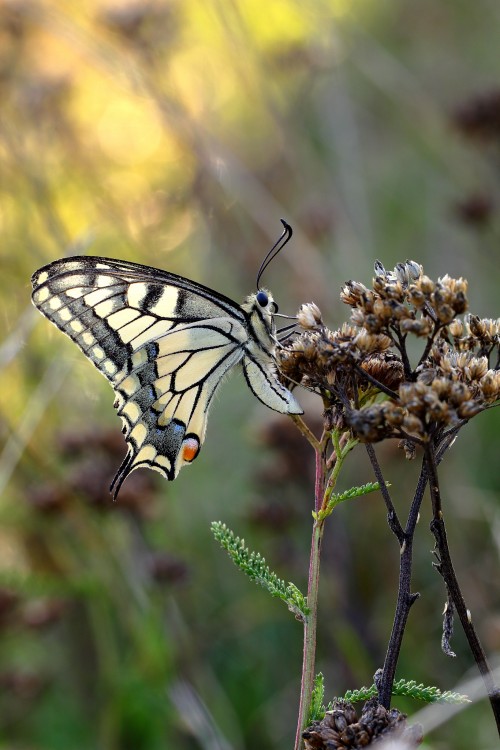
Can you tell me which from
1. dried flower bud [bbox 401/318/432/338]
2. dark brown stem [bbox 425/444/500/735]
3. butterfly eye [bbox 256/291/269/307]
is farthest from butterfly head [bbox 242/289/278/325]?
dark brown stem [bbox 425/444/500/735]

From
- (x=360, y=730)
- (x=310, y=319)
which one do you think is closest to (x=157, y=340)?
(x=310, y=319)

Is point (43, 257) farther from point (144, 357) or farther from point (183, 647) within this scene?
point (183, 647)

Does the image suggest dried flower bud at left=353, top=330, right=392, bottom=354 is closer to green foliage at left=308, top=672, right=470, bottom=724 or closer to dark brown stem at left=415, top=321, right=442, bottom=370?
dark brown stem at left=415, top=321, right=442, bottom=370

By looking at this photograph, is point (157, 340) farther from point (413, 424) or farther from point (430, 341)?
point (413, 424)

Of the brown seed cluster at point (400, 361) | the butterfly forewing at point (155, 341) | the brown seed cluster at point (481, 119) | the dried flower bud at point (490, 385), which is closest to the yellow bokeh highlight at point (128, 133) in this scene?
the brown seed cluster at point (481, 119)

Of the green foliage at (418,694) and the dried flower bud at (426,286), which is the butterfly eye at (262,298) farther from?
the green foliage at (418,694)
